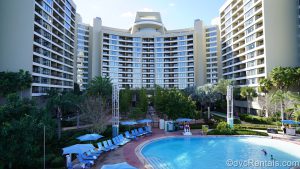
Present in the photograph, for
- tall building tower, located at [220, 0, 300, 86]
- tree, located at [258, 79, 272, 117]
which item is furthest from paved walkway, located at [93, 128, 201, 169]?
tall building tower, located at [220, 0, 300, 86]

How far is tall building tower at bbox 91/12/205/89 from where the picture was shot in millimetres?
82625

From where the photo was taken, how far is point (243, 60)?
55.3 meters

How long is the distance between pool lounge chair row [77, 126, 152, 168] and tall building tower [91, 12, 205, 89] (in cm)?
5647

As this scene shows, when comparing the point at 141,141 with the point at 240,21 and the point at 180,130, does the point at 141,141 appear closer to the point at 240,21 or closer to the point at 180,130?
the point at 180,130

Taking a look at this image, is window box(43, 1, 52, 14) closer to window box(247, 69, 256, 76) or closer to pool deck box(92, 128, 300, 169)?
pool deck box(92, 128, 300, 169)

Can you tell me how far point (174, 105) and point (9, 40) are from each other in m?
33.2

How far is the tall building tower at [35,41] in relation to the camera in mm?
38250

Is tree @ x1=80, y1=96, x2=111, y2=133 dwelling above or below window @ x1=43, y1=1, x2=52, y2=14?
below

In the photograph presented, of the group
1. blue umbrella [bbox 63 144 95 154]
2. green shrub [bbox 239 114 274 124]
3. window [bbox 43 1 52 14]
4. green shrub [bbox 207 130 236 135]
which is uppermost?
window [bbox 43 1 52 14]

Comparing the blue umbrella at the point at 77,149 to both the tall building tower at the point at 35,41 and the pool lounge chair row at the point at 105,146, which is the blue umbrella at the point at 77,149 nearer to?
the pool lounge chair row at the point at 105,146

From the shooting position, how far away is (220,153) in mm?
21359

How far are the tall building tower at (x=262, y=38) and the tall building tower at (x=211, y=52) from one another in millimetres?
23803

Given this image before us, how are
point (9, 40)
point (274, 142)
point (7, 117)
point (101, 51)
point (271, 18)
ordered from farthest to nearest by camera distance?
point (101, 51) < point (271, 18) < point (9, 40) < point (274, 142) < point (7, 117)

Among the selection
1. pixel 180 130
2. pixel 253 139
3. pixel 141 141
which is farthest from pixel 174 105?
pixel 253 139
